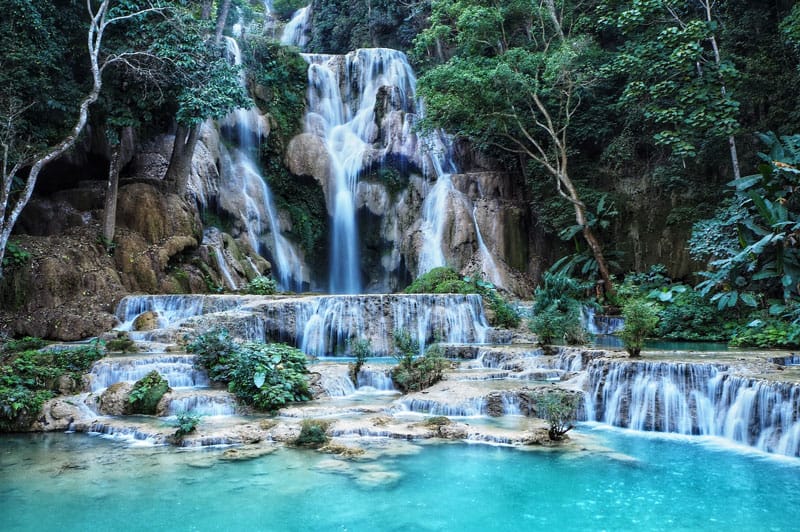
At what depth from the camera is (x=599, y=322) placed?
660 inches

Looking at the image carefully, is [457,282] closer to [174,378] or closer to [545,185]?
[545,185]

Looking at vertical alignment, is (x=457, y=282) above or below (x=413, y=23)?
below

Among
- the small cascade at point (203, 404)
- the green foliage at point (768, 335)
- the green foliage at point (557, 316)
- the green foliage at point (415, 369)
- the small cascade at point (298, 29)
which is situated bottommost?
the small cascade at point (203, 404)

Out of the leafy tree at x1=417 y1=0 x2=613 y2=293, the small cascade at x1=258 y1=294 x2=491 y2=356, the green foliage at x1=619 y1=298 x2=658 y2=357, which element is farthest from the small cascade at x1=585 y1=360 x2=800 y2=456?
the leafy tree at x1=417 y1=0 x2=613 y2=293

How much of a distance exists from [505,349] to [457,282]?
5.57 meters

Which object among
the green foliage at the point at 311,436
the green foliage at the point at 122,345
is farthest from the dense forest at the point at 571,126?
the green foliage at the point at 311,436

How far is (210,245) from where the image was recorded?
61.9ft

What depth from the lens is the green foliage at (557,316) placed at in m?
12.1

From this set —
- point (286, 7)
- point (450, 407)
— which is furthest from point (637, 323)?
point (286, 7)

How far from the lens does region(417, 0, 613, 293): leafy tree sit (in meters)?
18.1

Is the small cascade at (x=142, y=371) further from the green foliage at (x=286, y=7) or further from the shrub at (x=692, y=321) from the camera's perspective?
the green foliage at (x=286, y=7)

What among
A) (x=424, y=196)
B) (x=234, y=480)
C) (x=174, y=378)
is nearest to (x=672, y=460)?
(x=234, y=480)

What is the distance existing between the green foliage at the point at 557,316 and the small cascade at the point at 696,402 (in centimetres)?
276

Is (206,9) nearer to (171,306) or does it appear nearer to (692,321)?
(171,306)
